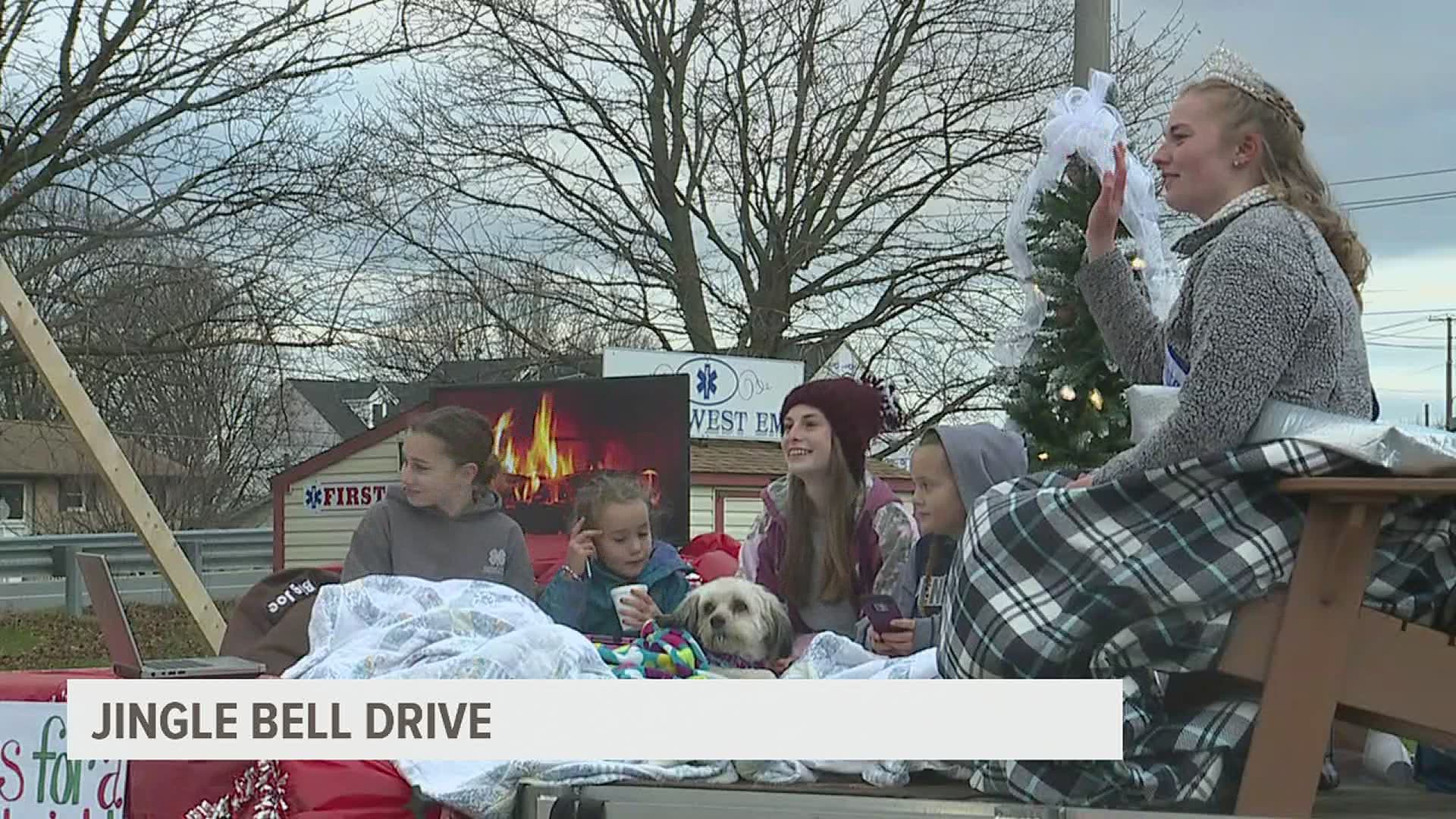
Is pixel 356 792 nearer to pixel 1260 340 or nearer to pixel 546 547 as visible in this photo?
pixel 1260 340

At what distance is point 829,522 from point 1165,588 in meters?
1.92

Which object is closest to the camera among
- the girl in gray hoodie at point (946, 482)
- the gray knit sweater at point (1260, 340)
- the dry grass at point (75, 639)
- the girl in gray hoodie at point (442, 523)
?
the gray knit sweater at point (1260, 340)

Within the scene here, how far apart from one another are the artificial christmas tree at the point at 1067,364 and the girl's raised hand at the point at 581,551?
259 centimetres

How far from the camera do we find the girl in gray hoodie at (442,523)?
176 inches

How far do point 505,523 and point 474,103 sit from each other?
546 inches

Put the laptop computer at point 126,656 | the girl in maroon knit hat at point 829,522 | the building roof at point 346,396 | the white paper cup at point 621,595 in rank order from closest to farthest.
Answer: the laptop computer at point 126,656, the white paper cup at point 621,595, the girl in maroon knit hat at point 829,522, the building roof at point 346,396

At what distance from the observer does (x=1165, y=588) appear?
257 centimetres

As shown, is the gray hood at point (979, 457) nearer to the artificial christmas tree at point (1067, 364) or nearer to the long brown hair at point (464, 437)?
the long brown hair at point (464, 437)

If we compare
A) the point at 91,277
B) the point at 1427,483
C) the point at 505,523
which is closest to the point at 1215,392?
the point at 1427,483

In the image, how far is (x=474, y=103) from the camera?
17.8 metres

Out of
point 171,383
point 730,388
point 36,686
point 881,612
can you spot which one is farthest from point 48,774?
point 171,383

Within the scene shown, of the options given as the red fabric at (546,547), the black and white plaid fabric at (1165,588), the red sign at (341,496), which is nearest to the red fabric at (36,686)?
the black and white plaid fabric at (1165,588)

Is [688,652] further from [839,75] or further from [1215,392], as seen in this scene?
[839,75]

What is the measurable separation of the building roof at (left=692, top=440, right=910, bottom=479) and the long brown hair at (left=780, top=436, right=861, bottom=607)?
8974 millimetres
